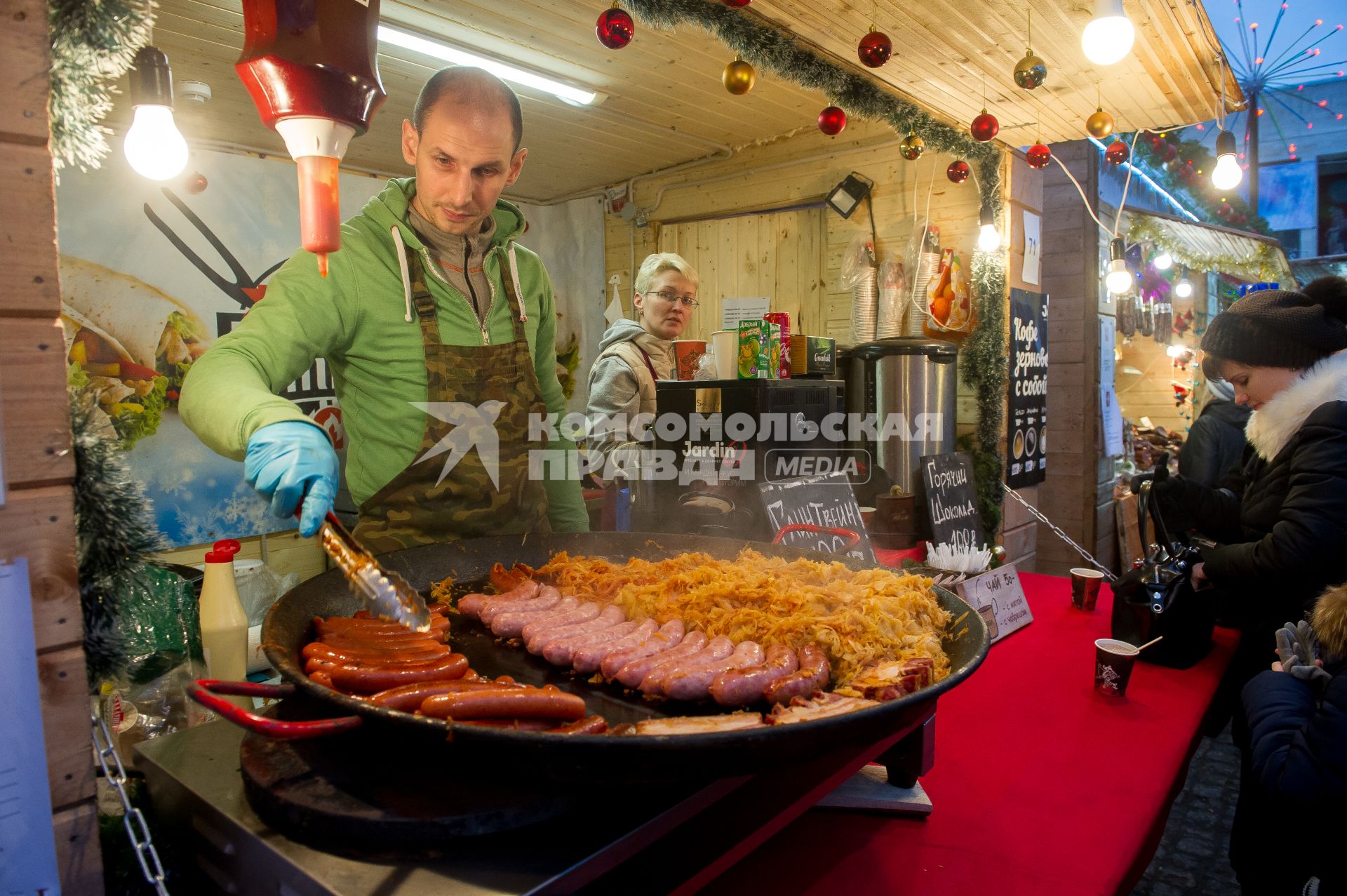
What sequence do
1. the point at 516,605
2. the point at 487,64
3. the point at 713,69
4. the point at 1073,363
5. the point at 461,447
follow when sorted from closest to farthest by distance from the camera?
1. the point at 516,605
2. the point at 461,447
3. the point at 487,64
4. the point at 713,69
5. the point at 1073,363

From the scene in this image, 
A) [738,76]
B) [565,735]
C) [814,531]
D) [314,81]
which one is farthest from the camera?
[738,76]

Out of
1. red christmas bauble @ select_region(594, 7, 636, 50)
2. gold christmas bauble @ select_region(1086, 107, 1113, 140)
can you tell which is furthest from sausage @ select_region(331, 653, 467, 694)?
gold christmas bauble @ select_region(1086, 107, 1113, 140)

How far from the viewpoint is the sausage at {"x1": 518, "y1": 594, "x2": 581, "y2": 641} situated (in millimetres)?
1749

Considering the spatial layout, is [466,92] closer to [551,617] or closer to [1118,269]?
[551,617]

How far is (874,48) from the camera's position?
342 centimetres

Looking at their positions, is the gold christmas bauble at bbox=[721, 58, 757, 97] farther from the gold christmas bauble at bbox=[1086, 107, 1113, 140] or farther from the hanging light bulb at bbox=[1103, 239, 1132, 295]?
the hanging light bulb at bbox=[1103, 239, 1132, 295]

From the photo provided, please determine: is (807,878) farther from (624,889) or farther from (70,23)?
(70,23)

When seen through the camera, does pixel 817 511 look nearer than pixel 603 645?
No

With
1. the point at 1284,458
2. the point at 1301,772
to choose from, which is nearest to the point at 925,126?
the point at 1284,458

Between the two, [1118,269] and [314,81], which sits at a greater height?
[1118,269]

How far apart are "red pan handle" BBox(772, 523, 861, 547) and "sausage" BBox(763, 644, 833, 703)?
121cm

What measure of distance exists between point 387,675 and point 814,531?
1.92 metres

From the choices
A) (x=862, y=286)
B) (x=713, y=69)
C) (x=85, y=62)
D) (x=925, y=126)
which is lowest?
(x=85, y=62)

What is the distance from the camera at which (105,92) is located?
124cm
